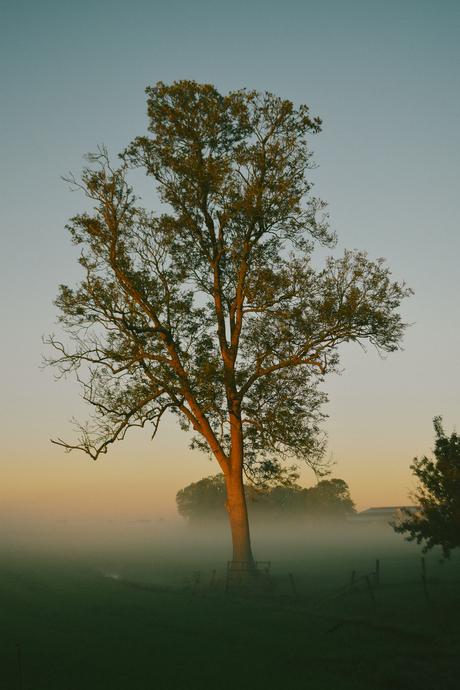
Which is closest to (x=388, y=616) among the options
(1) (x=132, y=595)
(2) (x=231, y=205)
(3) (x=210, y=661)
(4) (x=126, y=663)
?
(3) (x=210, y=661)

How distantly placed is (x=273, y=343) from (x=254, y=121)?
11.6 metres

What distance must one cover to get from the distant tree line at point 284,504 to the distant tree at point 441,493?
9682 centimetres

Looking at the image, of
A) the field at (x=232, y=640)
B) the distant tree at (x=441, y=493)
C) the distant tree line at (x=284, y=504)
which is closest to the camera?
the field at (x=232, y=640)

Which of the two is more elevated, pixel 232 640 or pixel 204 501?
pixel 204 501

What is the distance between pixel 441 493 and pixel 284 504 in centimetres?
11175

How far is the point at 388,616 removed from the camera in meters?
16.9

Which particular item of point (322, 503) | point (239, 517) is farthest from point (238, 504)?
point (322, 503)

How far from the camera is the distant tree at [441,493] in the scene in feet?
61.2

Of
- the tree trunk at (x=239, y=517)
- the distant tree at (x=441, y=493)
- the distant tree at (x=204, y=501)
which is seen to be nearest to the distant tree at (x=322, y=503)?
the distant tree at (x=204, y=501)

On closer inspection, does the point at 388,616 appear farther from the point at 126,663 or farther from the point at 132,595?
the point at 132,595

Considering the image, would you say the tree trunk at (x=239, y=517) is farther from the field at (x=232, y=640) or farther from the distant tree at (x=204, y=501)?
the distant tree at (x=204, y=501)

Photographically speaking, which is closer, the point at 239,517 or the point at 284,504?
the point at 239,517

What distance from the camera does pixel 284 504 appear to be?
4941 inches

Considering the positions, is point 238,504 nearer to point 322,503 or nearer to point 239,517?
point 239,517
